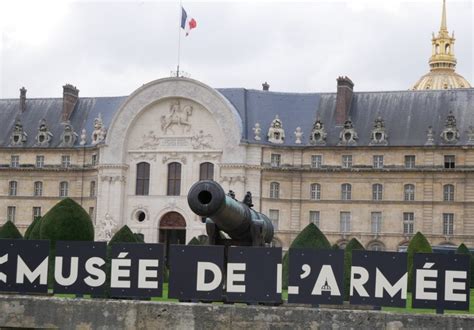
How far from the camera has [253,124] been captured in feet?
203

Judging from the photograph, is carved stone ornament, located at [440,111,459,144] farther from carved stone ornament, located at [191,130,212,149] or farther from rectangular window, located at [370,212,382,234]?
carved stone ornament, located at [191,130,212,149]

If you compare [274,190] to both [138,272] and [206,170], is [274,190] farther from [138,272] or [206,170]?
[138,272]

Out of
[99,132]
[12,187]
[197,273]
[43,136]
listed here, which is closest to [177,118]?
[99,132]

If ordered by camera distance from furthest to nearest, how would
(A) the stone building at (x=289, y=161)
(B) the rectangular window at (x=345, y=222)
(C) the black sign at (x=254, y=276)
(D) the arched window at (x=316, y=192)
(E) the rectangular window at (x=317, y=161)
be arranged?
(E) the rectangular window at (x=317, y=161)
(D) the arched window at (x=316, y=192)
(B) the rectangular window at (x=345, y=222)
(A) the stone building at (x=289, y=161)
(C) the black sign at (x=254, y=276)

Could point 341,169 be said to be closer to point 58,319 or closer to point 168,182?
point 168,182

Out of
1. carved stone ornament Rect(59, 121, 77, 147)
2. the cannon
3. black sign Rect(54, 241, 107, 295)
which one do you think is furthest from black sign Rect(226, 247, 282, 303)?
carved stone ornament Rect(59, 121, 77, 147)

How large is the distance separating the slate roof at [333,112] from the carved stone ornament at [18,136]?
1.41 ft

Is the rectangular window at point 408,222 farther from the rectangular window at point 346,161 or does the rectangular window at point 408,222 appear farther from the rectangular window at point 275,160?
the rectangular window at point 275,160

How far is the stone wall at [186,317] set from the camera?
15.2m

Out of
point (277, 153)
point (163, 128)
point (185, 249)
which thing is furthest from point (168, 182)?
point (185, 249)

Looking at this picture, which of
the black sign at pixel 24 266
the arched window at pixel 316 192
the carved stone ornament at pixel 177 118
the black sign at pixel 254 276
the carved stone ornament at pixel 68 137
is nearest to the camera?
the black sign at pixel 254 276

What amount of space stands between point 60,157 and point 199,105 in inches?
461

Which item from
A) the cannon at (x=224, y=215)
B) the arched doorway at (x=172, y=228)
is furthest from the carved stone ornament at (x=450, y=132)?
the cannon at (x=224, y=215)

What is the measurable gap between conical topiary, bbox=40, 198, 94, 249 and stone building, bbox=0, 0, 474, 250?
26760mm
